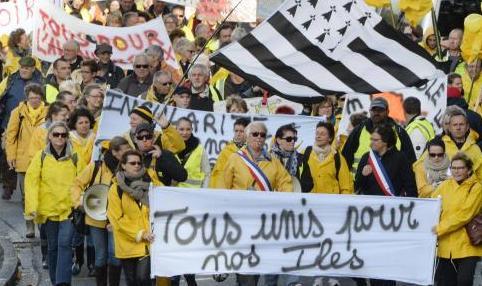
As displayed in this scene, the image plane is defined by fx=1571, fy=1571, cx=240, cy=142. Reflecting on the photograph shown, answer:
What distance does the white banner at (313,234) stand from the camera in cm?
1189

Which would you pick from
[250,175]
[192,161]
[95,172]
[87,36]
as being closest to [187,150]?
[192,161]

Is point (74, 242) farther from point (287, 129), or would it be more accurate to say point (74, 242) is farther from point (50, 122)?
point (287, 129)

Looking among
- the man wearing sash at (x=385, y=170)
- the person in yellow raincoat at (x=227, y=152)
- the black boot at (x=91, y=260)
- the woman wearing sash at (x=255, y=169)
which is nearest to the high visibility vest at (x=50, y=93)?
the black boot at (x=91, y=260)

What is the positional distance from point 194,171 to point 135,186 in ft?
5.75

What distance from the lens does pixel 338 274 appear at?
1205 cm

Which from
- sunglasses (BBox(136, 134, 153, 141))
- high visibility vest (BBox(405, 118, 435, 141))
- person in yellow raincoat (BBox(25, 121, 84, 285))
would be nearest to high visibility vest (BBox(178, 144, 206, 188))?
person in yellow raincoat (BBox(25, 121, 84, 285))

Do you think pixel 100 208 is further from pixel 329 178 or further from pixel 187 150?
pixel 329 178

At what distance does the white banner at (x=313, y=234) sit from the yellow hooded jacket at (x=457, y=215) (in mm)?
202

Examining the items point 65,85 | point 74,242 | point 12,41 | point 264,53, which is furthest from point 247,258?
point 12,41

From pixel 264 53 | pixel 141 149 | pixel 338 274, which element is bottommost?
pixel 338 274

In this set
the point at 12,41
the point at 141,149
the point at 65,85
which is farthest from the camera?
the point at 12,41

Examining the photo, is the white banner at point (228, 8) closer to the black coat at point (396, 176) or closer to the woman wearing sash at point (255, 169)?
the black coat at point (396, 176)

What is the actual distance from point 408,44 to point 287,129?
4.47ft

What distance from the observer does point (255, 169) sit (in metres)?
12.8
